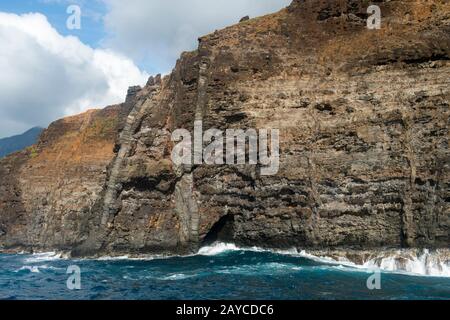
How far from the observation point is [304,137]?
129 feet

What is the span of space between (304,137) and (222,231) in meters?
11.0

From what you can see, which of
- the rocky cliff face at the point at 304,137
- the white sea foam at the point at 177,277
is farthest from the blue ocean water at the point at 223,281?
the rocky cliff face at the point at 304,137

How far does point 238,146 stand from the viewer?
41.8m

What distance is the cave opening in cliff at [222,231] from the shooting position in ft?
136

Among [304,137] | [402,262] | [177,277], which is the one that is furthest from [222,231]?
[402,262]

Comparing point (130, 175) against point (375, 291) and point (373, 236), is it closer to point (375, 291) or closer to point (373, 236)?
point (373, 236)

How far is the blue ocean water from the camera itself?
22969 millimetres

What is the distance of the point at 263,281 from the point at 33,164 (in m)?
55.5

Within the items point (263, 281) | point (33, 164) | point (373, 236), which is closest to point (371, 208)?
point (373, 236)

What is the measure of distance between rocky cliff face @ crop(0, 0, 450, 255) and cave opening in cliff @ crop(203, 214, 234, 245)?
0.15 meters

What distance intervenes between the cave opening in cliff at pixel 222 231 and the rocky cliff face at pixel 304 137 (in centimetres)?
15

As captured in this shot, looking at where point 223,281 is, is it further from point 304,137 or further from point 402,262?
point 304,137

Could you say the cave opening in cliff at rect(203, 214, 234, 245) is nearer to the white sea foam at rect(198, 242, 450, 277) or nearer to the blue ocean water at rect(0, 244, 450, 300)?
the blue ocean water at rect(0, 244, 450, 300)
